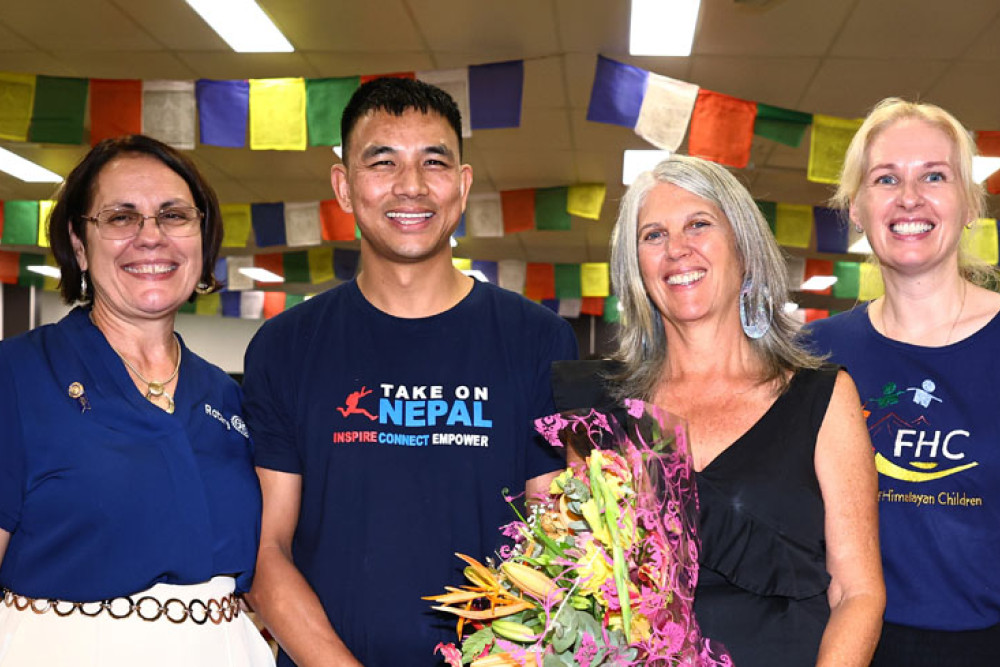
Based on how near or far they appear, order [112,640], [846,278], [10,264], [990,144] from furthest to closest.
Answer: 1. [10,264]
2. [846,278]
3. [990,144]
4. [112,640]

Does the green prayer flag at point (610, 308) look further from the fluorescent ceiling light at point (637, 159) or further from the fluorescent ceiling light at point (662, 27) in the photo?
the fluorescent ceiling light at point (662, 27)

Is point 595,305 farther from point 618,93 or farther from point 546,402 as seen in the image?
point 546,402

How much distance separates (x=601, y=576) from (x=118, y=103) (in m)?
4.87

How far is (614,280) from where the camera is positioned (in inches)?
74.2

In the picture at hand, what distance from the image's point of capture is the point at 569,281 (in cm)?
1105

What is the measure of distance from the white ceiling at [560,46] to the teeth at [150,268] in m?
3.28

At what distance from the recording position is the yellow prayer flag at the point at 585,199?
8.22 m

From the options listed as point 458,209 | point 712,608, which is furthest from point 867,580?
point 458,209

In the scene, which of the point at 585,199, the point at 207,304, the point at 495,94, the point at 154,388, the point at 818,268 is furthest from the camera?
the point at 207,304

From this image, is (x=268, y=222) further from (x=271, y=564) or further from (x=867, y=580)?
(x=867, y=580)

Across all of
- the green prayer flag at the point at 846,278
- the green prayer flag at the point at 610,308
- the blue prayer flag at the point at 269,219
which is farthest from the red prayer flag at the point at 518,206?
the green prayer flag at the point at 846,278

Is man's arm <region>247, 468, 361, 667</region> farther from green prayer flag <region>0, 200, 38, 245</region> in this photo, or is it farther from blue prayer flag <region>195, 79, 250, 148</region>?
green prayer flag <region>0, 200, 38, 245</region>

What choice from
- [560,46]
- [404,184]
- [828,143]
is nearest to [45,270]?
[560,46]

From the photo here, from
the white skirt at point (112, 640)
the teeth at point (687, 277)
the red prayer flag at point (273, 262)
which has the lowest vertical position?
the white skirt at point (112, 640)
